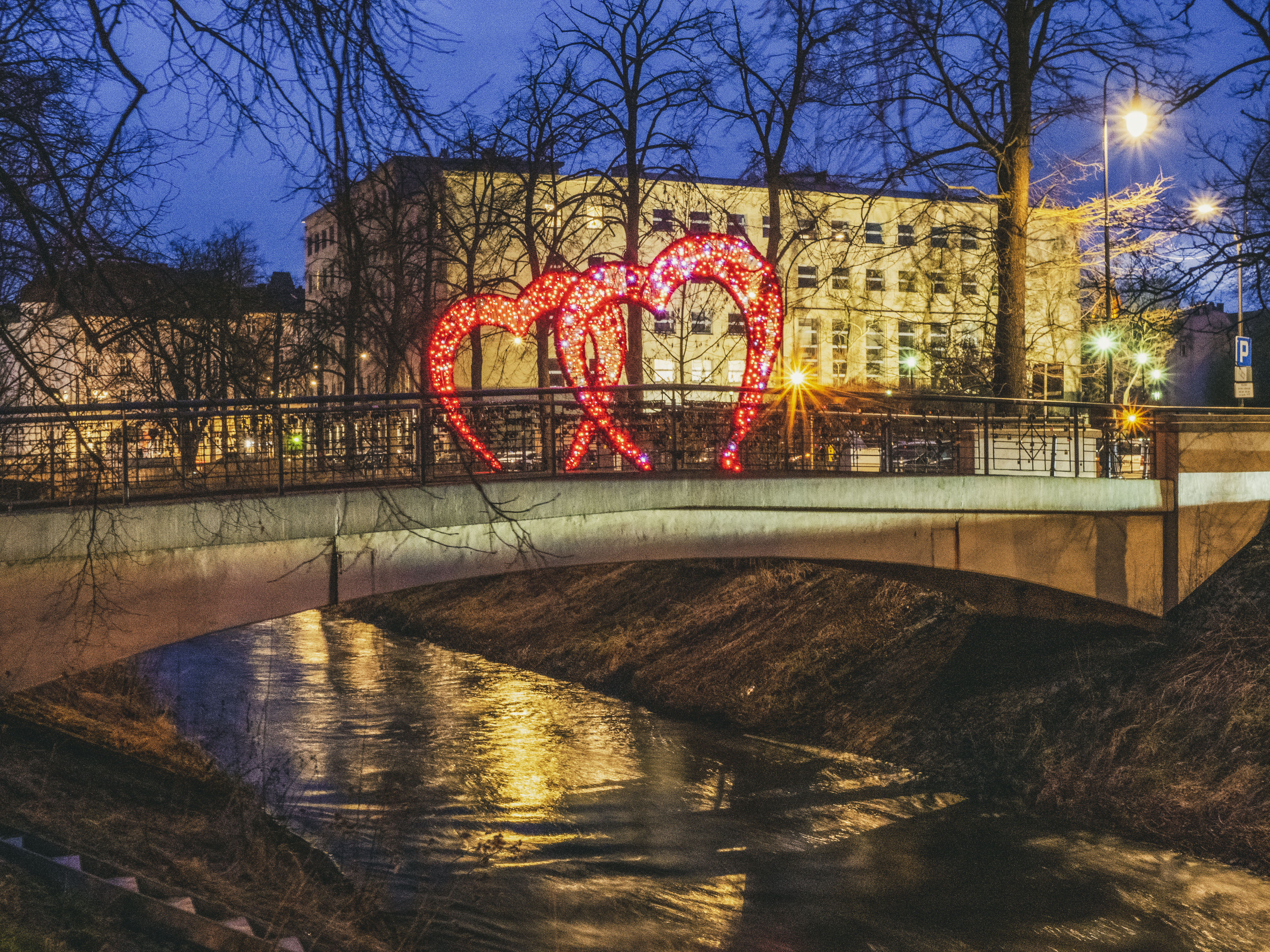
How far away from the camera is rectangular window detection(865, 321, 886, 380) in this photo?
44625 millimetres

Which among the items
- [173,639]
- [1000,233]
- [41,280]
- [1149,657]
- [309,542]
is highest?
[1000,233]

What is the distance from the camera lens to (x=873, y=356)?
166 feet

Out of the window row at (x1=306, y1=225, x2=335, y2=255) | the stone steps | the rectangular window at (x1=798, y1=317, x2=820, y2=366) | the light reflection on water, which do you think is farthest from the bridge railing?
the rectangular window at (x1=798, y1=317, x2=820, y2=366)

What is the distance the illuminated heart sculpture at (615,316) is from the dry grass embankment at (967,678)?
5.79m

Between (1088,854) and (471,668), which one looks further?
(471,668)

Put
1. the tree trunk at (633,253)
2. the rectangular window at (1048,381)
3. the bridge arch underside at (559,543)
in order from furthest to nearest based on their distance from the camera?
the rectangular window at (1048,381)
the tree trunk at (633,253)
the bridge arch underside at (559,543)

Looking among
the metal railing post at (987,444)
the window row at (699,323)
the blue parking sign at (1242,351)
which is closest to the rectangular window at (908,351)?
the window row at (699,323)

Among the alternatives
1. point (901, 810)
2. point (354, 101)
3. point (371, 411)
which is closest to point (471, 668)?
point (901, 810)

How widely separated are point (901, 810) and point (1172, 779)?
10.4 ft

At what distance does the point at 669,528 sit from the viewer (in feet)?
44.5

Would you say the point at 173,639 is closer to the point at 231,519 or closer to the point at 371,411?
the point at 231,519

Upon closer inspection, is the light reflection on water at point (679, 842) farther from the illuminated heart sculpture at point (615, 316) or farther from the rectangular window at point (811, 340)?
the rectangular window at point (811, 340)

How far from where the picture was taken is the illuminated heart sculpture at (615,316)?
13430 mm

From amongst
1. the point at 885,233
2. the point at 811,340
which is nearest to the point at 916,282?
the point at 885,233
